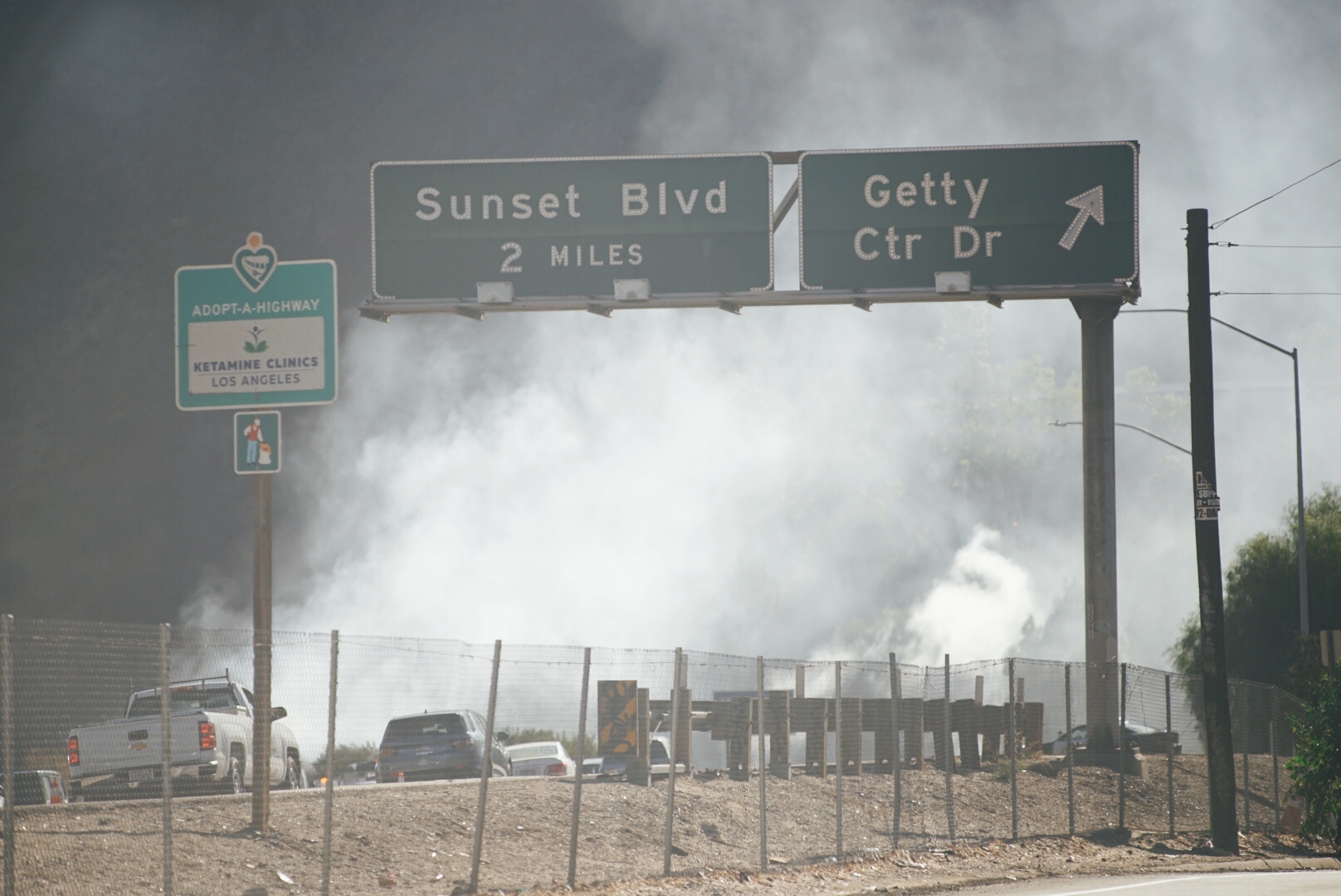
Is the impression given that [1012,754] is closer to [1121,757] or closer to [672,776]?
[1121,757]

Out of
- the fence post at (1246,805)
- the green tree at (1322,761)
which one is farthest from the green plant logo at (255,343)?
the fence post at (1246,805)

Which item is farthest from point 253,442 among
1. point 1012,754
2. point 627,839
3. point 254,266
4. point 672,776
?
point 1012,754

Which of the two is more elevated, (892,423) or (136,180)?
(136,180)

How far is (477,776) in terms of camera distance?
21.7m

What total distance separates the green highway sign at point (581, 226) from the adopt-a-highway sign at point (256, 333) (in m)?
6.06

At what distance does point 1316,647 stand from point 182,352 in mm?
26226

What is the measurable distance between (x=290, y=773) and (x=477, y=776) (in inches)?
107

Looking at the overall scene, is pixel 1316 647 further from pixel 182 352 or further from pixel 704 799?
pixel 182 352

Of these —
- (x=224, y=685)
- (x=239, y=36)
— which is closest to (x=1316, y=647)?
(x=224, y=685)

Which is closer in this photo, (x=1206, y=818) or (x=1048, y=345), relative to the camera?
(x=1206, y=818)

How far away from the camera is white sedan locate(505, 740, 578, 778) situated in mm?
28781

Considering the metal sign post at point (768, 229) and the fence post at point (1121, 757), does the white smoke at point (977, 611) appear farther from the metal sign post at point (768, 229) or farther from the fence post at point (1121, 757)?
the metal sign post at point (768, 229)

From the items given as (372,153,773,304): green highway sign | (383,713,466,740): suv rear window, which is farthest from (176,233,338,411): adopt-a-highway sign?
(383,713,466,740): suv rear window

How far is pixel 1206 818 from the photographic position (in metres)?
24.1
